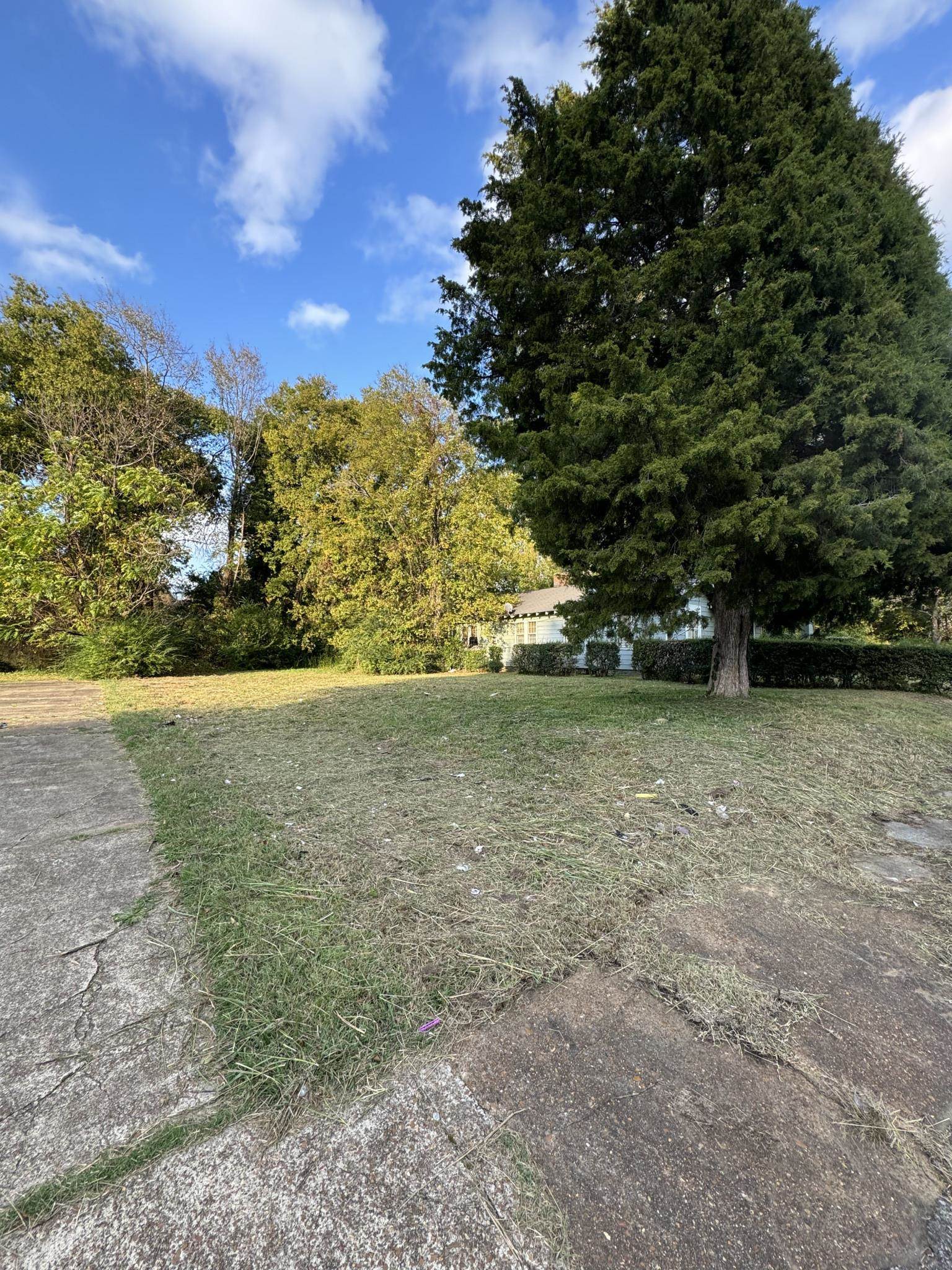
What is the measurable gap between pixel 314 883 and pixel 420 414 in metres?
15.4

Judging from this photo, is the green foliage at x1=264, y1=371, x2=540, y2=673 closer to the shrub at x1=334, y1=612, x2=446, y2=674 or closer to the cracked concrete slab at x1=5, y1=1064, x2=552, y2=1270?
the shrub at x1=334, y1=612, x2=446, y2=674

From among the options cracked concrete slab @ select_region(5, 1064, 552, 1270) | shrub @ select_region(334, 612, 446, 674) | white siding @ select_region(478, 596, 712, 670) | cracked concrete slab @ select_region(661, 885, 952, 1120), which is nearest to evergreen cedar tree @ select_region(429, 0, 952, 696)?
cracked concrete slab @ select_region(661, 885, 952, 1120)

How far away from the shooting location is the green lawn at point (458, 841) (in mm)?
1438

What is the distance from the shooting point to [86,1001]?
1438 mm

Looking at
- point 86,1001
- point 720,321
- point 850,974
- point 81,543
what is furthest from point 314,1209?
point 81,543

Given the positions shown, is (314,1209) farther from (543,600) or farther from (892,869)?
(543,600)

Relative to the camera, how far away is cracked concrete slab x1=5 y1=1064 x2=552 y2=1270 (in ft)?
2.78

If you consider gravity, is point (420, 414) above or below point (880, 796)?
above

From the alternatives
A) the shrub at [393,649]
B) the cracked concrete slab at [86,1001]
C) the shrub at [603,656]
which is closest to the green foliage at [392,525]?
the shrub at [393,649]

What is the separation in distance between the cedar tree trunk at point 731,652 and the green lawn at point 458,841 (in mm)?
1242

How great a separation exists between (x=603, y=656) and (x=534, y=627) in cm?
662

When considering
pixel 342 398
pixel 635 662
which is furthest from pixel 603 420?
pixel 342 398

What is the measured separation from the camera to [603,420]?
4.61m

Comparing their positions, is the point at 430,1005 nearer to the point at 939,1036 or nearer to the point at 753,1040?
the point at 753,1040
